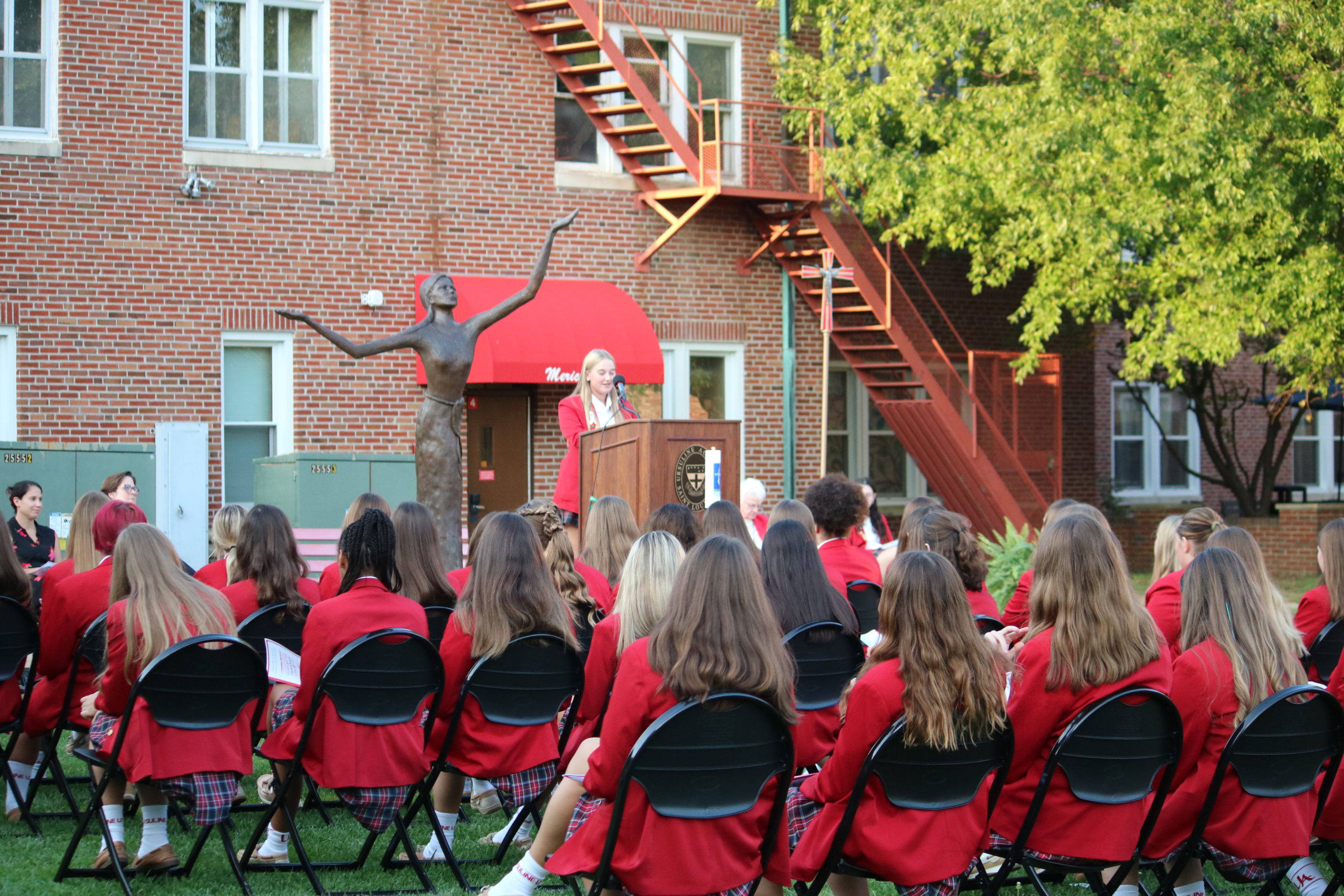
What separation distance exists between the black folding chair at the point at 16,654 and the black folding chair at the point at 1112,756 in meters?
4.13

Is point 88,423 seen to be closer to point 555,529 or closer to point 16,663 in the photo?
point 16,663

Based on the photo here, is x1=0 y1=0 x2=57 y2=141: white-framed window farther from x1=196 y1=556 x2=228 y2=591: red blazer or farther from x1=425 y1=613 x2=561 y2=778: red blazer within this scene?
x1=425 y1=613 x2=561 y2=778: red blazer

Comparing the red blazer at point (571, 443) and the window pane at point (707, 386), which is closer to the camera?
the red blazer at point (571, 443)

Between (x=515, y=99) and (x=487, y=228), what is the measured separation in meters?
1.50

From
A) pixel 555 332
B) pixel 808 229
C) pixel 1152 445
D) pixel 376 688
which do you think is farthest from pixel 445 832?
pixel 1152 445

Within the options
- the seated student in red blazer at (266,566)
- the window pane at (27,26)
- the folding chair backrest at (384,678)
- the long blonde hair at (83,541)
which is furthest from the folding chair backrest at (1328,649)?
the window pane at (27,26)

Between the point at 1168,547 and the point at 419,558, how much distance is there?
11.3ft

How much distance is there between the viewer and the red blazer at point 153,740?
16.6ft

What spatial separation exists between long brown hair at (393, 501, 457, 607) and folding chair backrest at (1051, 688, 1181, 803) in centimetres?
287

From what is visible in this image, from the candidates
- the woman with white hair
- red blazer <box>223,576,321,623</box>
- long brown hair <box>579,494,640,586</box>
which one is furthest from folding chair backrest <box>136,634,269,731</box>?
the woman with white hair

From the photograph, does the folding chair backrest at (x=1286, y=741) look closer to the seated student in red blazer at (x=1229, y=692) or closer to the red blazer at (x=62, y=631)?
the seated student in red blazer at (x=1229, y=692)

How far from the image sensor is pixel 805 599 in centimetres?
546

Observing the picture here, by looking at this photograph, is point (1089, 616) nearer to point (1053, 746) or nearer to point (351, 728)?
point (1053, 746)

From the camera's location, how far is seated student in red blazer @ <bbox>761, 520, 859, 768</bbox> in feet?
17.7
